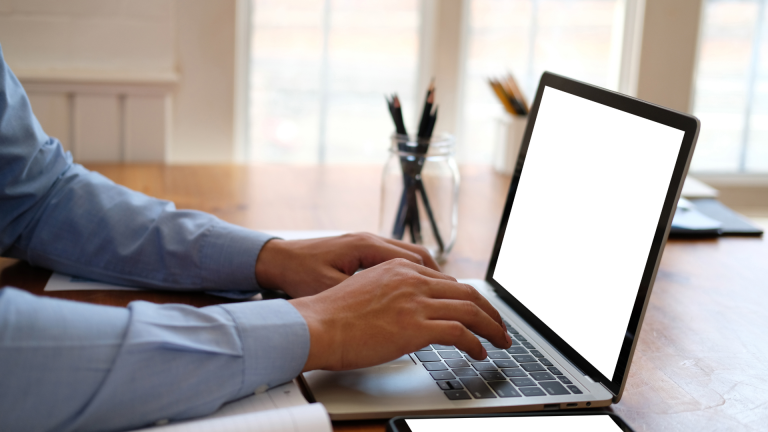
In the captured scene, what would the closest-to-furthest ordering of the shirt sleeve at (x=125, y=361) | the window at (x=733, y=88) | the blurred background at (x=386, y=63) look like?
the shirt sleeve at (x=125, y=361) < the blurred background at (x=386, y=63) < the window at (x=733, y=88)

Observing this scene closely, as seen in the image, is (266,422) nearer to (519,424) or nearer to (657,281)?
(519,424)

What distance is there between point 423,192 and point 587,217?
386 mm

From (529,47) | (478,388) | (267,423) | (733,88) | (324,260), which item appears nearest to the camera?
(267,423)

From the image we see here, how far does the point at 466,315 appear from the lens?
1.94 feet

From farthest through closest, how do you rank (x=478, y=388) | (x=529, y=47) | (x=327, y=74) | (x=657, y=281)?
(x=529, y=47)
(x=327, y=74)
(x=657, y=281)
(x=478, y=388)

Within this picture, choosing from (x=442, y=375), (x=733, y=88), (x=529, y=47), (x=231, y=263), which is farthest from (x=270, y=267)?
(x=733, y=88)

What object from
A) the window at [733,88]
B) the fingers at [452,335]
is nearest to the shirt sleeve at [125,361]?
the fingers at [452,335]

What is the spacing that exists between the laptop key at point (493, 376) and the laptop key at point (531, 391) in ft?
0.07

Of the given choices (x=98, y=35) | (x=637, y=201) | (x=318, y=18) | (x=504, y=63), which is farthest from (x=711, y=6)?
(x=637, y=201)

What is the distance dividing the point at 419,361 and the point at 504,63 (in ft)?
6.49

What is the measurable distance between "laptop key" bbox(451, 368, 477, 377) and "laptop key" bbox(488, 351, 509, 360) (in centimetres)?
4

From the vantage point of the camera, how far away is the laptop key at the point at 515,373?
601 mm

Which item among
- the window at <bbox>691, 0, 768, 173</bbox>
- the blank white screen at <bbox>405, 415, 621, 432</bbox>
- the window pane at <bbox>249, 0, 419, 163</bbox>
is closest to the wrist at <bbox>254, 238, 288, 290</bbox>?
the blank white screen at <bbox>405, 415, 621, 432</bbox>

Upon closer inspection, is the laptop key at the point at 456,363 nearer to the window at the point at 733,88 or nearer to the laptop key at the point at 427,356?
the laptop key at the point at 427,356
